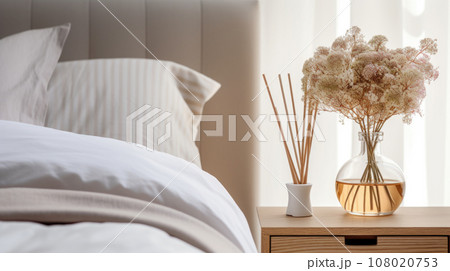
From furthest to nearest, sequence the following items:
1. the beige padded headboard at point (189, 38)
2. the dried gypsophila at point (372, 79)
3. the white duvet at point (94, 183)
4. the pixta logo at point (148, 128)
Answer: the beige padded headboard at point (189, 38) < the pixta logo at point (148, 128) < the dried gypsophila at point (372, 79) < the white duvet at point (94, 183)

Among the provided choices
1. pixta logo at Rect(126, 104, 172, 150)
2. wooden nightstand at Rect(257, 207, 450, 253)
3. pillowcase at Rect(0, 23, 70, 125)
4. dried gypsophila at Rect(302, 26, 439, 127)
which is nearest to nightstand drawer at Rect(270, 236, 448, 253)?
wooden nightstand at Rect(257, 207, 450, 253)

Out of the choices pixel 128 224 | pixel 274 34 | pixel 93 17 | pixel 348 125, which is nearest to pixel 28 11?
pixel 93 17

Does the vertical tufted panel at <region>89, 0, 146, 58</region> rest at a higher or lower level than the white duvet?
higher

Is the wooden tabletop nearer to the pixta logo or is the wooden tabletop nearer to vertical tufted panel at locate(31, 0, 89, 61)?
the pixta logo

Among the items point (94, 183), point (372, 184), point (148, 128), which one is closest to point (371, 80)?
point (372, 184)

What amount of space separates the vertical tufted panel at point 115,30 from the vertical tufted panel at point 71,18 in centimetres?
2

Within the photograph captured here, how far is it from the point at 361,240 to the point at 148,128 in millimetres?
644

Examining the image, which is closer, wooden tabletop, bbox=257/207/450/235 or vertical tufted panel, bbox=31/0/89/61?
wooden tabletop, bbox=257/207/450/235

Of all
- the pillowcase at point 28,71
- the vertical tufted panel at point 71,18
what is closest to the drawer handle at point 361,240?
the pillowcase at point 28,71

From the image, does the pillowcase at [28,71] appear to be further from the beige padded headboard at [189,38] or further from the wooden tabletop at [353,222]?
the wooden tabletop at [353,222]

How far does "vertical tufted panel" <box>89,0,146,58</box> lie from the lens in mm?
1677

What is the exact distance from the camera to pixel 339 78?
125 centimetres

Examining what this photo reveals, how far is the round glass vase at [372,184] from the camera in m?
1.32

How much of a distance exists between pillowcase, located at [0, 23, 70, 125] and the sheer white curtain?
69 centimetres
